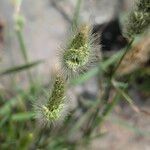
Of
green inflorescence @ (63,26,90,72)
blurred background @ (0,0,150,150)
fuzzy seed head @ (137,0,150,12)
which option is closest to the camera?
green inflorescence @ (63,26,90,72)

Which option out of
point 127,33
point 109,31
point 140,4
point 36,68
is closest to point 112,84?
point 127,33

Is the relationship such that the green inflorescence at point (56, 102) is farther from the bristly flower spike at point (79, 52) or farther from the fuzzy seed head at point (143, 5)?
the fuzzy seed head at point (143, 5)

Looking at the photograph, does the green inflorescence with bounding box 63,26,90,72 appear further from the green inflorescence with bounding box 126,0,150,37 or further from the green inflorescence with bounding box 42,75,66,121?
the green inflorescence with bounding box 126,0,150,37

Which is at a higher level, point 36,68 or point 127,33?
point 127,33

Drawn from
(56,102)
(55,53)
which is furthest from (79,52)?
(55,53)

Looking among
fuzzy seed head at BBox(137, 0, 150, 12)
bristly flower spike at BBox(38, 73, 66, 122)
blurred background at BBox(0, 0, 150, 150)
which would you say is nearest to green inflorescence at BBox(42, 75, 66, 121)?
bristly flower spike at BBox(38, 73, 66, 122)

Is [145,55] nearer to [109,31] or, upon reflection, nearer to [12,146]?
[109,31]

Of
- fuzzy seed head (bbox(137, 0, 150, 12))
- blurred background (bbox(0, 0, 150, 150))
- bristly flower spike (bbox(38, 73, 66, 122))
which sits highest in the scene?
fuzzy seed head (bbox(137, 0, 150, 12))

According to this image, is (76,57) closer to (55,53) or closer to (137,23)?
(137,23)
